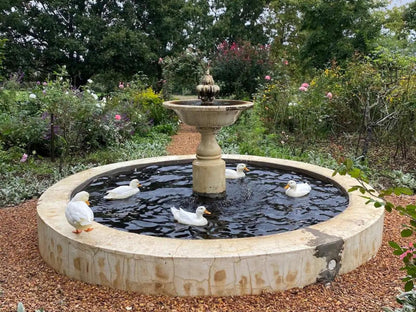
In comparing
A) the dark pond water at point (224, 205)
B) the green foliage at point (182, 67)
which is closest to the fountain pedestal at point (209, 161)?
→ the dark pond water at point (224, 205)

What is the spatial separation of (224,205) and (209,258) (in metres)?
Answer: 1.76

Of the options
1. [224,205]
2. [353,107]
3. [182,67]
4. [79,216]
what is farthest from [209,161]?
[182,67]

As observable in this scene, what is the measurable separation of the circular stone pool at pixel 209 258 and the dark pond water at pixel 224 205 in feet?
1.82

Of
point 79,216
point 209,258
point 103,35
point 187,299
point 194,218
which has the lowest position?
point 187,299

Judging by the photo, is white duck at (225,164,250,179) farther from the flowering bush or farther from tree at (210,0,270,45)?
tree at (210,0,270,45)

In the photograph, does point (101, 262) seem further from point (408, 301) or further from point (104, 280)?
point (408, 301)

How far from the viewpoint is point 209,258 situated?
280cm

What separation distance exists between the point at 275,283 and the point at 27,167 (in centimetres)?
587

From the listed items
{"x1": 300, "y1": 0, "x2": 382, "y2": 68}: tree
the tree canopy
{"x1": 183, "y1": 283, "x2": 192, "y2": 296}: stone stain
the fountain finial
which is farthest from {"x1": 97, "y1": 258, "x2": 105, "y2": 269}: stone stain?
the tree canopy

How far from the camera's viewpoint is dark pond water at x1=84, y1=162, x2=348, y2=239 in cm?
381

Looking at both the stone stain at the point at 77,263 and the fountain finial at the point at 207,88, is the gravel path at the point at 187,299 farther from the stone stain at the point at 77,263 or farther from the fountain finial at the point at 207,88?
the fountain finial at the point at 207,88

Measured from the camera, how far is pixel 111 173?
5.70 meters

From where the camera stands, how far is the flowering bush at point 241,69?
47.2 feet

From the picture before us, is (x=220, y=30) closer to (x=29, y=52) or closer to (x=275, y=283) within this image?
(x=29, y=52)
